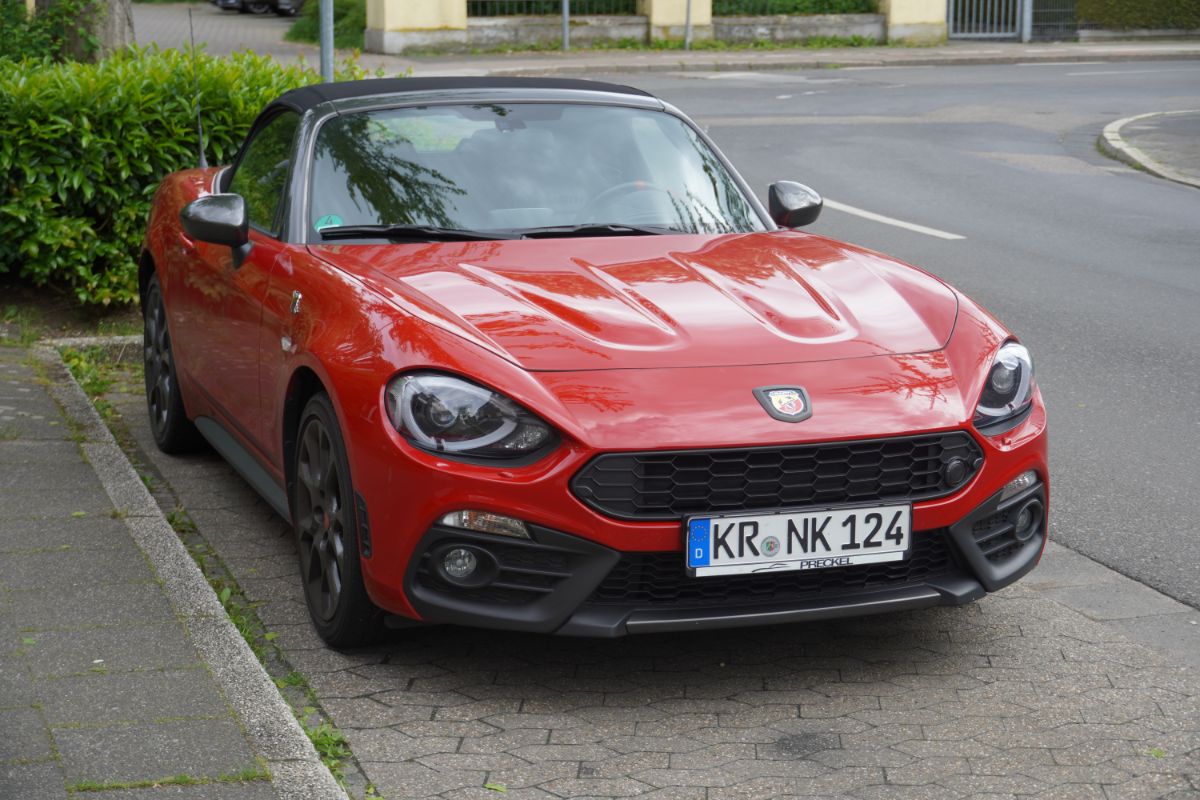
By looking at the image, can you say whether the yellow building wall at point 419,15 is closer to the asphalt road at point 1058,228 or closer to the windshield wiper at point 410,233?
the asphalt road at point 1058,228

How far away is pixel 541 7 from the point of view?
1264 inches

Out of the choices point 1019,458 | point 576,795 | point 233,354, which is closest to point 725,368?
point 1019,458

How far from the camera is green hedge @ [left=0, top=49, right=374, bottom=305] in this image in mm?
8680

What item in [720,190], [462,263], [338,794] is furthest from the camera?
[720,190]

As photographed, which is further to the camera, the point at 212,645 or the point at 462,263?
the point at 462,263

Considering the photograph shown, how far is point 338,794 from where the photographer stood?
348 centimetres

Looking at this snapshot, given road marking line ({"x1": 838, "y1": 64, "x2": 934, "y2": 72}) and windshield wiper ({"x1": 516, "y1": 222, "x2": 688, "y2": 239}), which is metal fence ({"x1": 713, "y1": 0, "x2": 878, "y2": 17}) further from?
windshield wiper ({"x1": 516, "y1": 222, "x2": 688, "y2": 239})

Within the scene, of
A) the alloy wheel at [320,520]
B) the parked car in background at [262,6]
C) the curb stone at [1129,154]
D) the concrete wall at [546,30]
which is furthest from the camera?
the parked car in background at [262,6]

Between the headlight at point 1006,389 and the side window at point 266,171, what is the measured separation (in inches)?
93.1

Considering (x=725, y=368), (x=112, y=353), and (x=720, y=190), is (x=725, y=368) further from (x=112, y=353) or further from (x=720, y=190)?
(x=112, y=353)

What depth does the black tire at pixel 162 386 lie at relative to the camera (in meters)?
6.64

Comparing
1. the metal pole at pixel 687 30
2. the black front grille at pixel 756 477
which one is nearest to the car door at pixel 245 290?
the black front grille at pixel 756 477

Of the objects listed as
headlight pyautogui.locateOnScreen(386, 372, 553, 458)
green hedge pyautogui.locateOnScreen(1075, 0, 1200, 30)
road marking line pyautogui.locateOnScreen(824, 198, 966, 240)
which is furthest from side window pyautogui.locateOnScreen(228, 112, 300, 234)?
green hedge pyautogui.locateOnScreen(1075, 0, 1200, 30)

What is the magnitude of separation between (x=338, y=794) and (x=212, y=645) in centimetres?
90
